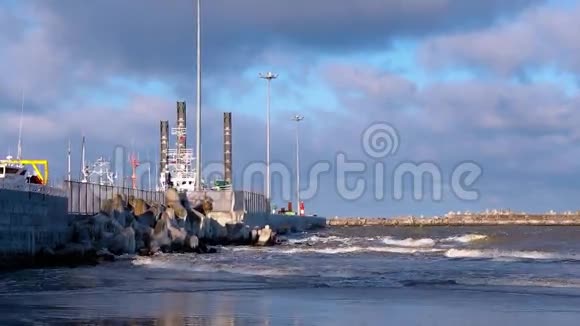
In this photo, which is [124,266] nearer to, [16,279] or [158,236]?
[16,279]

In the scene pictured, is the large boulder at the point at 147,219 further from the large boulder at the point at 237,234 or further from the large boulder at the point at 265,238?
the large boulder at the point at 265,238

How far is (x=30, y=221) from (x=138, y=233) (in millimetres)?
12810

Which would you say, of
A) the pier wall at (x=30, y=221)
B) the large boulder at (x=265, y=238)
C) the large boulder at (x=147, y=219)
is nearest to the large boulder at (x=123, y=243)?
the pier wall at (x=30, y=221)

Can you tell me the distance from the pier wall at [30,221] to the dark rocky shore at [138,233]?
23.0 inches

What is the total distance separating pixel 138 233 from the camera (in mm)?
45031

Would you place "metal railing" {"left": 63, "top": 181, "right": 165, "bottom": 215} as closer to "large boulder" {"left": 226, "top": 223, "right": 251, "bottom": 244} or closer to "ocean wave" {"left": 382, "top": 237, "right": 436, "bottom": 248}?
"large boulder" {"left": 226, "top": 223, "right": 251, "bottom": 244}

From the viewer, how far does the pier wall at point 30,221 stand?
30.0 metres

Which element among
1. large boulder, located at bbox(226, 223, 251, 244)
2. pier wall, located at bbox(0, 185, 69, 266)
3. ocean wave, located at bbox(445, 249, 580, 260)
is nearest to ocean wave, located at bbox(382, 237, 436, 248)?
large boulder, located at bbox(226, 223, 251, 244)

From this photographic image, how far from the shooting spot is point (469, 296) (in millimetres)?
21422

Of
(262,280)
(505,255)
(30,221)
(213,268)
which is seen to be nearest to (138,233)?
(30,221)

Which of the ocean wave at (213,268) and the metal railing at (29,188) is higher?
the metal railing at (29,188)

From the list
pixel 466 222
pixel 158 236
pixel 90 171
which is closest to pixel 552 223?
pixel 466 222

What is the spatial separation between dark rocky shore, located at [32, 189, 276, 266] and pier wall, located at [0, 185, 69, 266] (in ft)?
1.91

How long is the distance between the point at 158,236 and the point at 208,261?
9.29 metres
